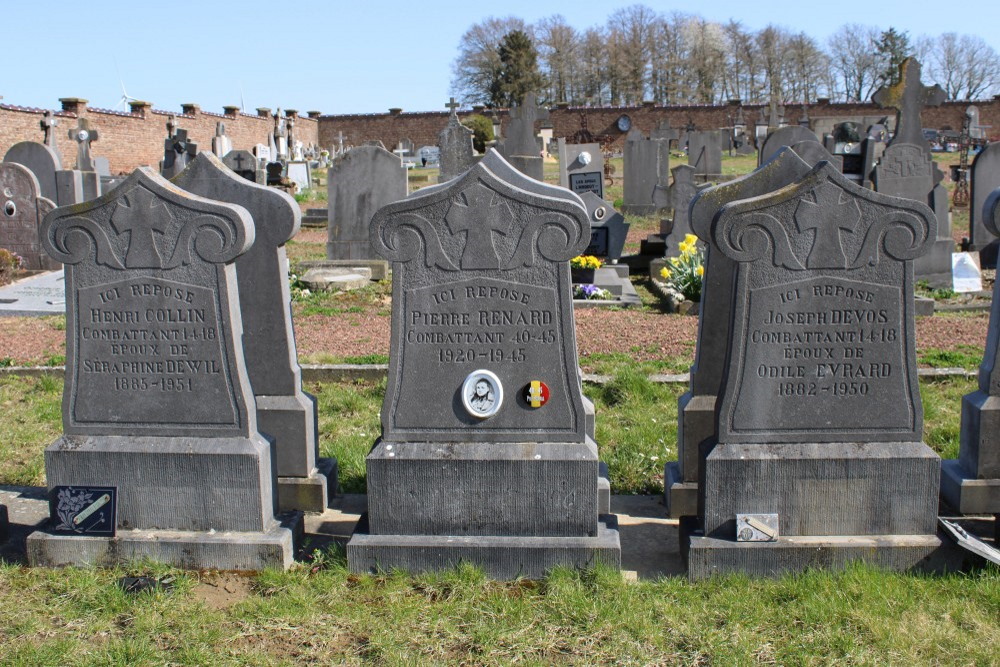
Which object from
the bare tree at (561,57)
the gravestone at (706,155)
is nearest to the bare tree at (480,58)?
the bare tree at (561,57)

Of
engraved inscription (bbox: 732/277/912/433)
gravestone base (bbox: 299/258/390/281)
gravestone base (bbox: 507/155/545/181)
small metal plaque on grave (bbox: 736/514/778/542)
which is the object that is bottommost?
small metal plaque on grave (bbox: 736/514/778/542)

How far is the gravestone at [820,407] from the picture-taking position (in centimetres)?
390

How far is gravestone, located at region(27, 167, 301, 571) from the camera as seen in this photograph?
4.05 metres

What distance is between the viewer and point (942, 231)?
1232cm

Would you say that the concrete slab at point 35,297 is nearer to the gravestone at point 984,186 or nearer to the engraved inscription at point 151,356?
the engraved inscription at point 151,356

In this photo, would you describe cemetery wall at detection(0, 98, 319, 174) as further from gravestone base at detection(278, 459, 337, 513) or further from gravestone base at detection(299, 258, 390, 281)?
gravestone base at detection(278, 459, 337, 513)

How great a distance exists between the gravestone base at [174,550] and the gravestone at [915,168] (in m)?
9.37

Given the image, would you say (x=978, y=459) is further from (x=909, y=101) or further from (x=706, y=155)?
(x=706, y=155)

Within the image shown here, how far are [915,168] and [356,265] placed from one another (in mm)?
8062

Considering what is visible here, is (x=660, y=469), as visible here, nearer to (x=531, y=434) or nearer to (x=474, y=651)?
(x=531, y=434)

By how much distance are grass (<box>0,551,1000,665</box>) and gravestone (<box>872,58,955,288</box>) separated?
27.6 ft

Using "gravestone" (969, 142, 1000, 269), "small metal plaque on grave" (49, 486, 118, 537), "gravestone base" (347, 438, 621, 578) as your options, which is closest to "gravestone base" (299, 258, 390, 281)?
"gravestone" (969, 142, 1000, 269)

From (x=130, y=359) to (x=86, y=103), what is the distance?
3625 centimetres

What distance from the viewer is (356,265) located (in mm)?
13148
